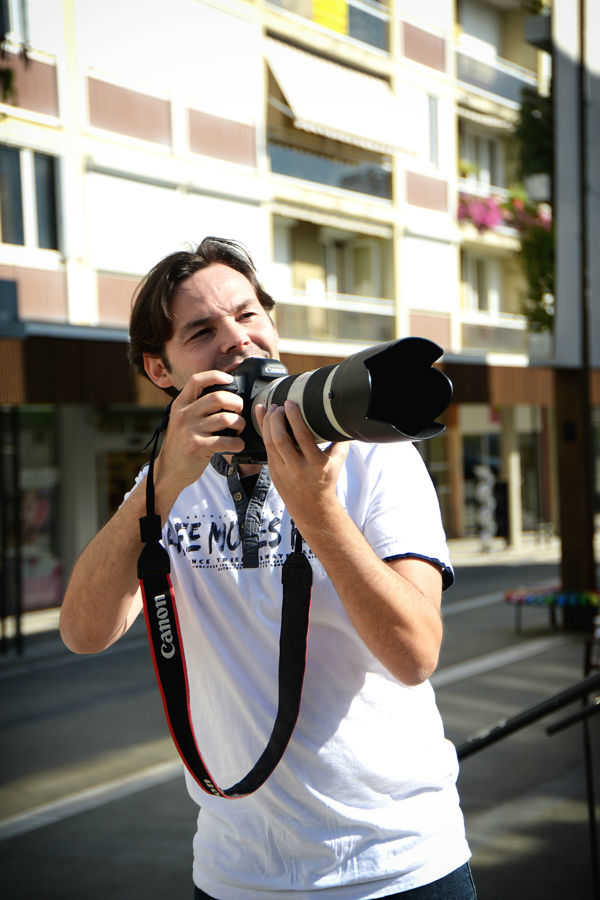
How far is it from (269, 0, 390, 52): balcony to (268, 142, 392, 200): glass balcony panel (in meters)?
0.87

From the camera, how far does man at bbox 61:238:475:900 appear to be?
1.26m

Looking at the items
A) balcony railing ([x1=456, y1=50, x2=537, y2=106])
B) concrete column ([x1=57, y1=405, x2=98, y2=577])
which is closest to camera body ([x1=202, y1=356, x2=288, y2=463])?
balcony railing ([x1=456, y1=50, x2=537, y2=106])

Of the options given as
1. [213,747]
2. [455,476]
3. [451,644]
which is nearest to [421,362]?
[213,747]

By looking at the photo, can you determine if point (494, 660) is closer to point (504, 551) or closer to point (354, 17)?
point (354, 17)

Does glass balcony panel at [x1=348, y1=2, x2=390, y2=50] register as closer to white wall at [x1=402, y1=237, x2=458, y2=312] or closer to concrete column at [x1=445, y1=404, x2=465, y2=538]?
white wall at [x1=402, y1=237, x2=458, y2=312]

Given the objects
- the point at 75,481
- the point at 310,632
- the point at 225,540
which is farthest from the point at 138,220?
the point at 75,481

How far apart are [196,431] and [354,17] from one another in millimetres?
6858

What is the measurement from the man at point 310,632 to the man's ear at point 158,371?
0.07m

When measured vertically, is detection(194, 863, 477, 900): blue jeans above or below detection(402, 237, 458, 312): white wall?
below

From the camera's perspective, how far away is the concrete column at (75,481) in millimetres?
12445

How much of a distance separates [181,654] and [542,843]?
356 centimetres

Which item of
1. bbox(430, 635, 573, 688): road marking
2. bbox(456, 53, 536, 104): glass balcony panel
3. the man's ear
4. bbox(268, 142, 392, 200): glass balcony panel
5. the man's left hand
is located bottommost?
bbox(430, 635, 573, 688): road marking

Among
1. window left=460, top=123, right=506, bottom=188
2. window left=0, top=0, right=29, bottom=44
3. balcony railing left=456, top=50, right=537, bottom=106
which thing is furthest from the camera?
balcony railing left=456, top=50, right=537, bottom=106

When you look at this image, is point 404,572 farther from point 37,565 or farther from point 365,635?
point 37,565
